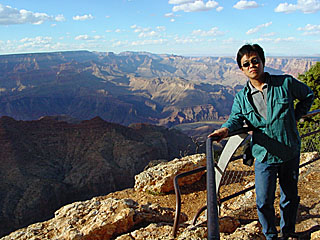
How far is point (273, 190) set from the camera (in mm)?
2680

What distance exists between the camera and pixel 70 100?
15825 cm

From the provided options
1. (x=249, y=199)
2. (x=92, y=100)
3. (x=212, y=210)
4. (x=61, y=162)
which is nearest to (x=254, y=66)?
(x=212, y=210)

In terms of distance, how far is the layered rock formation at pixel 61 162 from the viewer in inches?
1331

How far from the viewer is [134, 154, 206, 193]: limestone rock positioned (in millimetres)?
7418

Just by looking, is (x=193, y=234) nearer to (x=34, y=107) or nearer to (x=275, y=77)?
(x=275, y=77)

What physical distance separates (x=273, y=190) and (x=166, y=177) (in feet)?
16.5

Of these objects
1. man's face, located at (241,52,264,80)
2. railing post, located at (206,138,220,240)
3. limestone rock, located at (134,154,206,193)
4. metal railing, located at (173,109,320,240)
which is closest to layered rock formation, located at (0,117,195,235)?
limestone rock, located at (134,154,206,193)

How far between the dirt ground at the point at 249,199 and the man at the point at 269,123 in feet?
2.36

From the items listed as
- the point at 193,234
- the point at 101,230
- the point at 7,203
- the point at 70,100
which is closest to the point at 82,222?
the point at 101,230

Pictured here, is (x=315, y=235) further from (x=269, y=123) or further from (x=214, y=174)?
(x=214, y=174)

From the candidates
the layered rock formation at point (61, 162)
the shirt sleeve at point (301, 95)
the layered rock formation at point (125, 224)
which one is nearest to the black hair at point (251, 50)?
the shirt sleeve at point (301, 95)

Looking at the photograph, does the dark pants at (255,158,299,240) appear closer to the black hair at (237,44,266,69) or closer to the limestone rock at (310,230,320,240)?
the limestone rock at (310,230,320,240)

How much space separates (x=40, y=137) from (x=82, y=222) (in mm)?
50348

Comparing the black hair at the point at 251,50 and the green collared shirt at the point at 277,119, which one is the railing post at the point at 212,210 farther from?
the black hair at the point at 251,50
